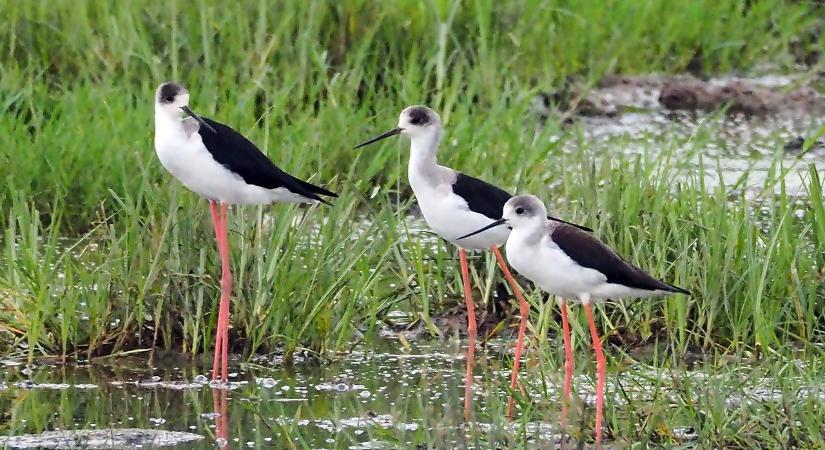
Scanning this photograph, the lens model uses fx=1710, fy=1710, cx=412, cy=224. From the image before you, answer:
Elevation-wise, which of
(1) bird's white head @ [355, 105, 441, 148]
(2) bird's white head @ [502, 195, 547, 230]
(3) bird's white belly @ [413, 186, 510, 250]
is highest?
(1) bird's white head @ [355, 105, 441, 148]

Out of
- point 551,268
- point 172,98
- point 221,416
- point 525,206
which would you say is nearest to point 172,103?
point 172,98

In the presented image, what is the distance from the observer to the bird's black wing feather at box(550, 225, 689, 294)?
5.05 meters

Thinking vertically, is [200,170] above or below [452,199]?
above

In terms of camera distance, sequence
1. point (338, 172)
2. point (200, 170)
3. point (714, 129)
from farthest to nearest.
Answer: point (714, 129), point (338, 172), point (200, 170)

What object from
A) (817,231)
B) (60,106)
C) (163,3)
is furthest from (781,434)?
(163,3)

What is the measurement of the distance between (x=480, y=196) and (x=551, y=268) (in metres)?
0.79

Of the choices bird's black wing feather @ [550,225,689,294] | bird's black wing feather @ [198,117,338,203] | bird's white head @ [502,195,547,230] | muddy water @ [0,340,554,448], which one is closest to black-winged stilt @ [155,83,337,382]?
bird's black wing feather @ [198,117,338,203]

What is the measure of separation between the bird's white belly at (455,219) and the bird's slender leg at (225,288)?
0.68 m

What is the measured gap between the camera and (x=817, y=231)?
635cm

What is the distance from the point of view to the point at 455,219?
18.9ft

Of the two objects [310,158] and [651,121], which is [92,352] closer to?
[310,158]

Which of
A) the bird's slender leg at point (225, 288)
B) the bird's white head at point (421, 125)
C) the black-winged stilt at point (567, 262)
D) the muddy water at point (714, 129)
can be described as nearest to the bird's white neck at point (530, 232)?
the black-winged stilt at point (567, 262)

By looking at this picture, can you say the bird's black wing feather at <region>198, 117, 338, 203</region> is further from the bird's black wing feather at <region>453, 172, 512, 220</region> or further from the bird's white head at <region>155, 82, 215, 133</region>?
the bird's black wing feather at <region>453, 172, 512, 220</region>

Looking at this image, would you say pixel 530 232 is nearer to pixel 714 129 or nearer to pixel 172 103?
pixel 172 103
